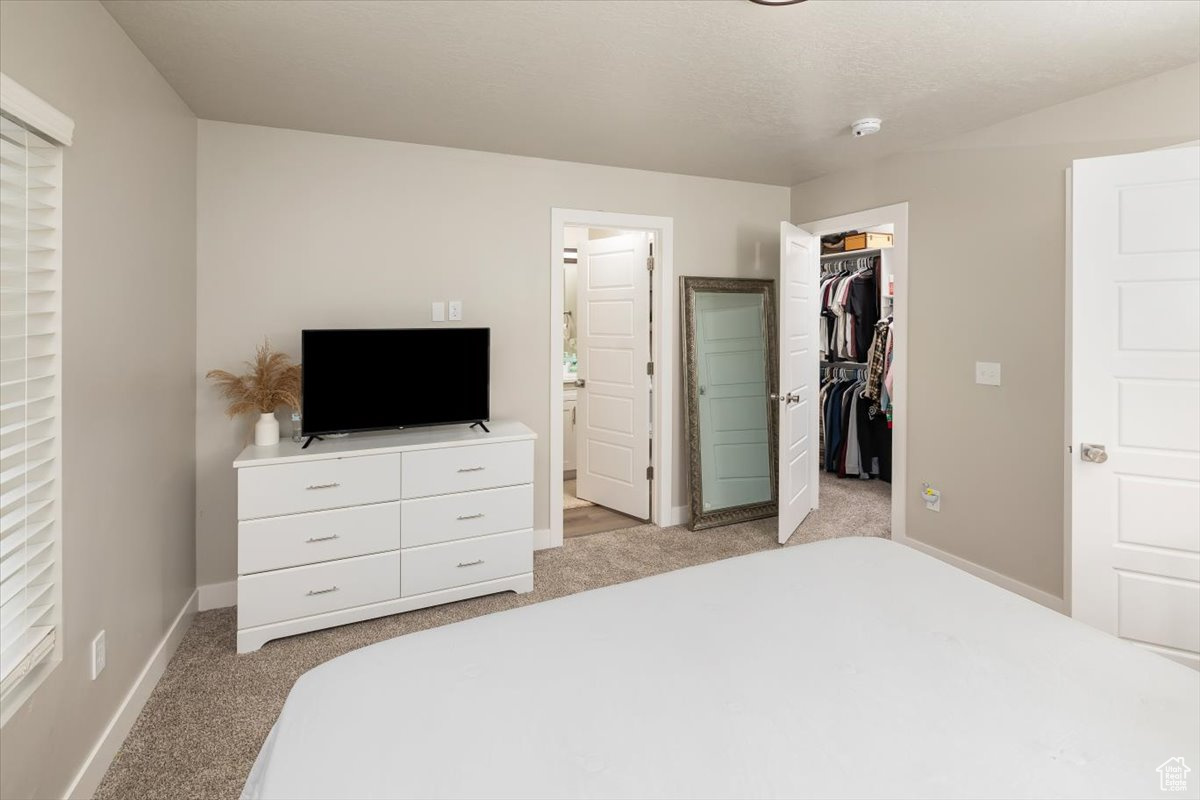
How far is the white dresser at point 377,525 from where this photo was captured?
8.57 feet

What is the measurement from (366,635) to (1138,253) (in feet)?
11.9

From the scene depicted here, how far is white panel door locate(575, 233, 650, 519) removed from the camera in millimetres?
4277

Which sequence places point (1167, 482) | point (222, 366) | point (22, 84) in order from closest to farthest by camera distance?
point (22, 84), point (1167, 482), point (222, 366)

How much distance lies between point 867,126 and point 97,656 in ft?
12.7

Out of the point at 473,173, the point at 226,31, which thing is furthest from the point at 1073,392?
the point at 226,31

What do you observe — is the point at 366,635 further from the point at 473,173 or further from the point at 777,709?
the point at 473,173

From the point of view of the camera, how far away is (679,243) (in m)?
4.16

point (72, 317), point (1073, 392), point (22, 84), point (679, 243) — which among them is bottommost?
point (1073, 392)

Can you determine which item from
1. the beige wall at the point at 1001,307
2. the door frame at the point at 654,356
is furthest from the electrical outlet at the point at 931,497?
the door frame at the point at 654,356

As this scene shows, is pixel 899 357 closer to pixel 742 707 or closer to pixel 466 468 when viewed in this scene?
pixel 466 468

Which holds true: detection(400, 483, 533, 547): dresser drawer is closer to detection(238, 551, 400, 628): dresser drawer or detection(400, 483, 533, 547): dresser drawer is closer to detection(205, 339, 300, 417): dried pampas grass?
detection(238, 551, 400, 628): dresser drawer

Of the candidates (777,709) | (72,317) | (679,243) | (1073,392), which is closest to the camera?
(777,709)

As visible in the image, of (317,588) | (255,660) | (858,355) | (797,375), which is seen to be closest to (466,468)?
(317,588)

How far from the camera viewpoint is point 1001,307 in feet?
10.2
